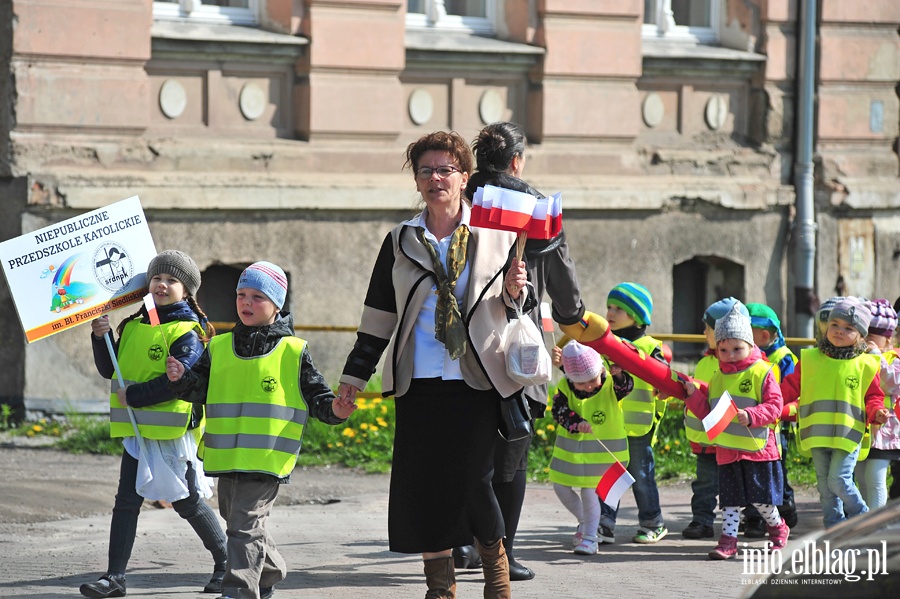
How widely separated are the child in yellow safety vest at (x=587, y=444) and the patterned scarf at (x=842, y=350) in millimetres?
978

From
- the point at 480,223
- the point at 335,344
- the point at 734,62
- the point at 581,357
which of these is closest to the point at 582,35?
the point at 734,62

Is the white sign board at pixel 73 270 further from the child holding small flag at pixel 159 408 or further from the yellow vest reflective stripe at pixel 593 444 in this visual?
the yellow vest reflective stripe at pixel 593 444

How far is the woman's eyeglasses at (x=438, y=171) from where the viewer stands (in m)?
5.64

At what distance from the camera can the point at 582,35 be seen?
13.2 metres

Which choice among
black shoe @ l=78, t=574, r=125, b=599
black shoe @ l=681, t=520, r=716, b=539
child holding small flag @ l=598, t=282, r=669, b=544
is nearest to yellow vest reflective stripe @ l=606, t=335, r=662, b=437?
child holding small flag @ l=598, t=282, r=669, b=544

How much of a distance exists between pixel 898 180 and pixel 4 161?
8.53 metres

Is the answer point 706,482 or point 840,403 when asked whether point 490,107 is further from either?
point 840,403

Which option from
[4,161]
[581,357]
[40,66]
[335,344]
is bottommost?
[335,344]

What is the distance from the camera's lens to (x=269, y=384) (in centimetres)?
584

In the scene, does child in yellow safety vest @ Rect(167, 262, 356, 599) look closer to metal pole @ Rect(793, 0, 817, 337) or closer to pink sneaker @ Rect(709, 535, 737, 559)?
pink sneaker @ Rect(709, 535, 737, 559)

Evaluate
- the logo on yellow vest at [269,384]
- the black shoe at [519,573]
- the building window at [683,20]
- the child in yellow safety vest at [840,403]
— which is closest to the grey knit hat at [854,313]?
the child in yellow safety vest at [840,403]

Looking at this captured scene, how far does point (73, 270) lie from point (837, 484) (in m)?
3.77

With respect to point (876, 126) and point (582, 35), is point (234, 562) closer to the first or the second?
point (582, 35)

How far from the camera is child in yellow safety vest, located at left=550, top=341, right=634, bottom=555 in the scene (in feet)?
24.2
